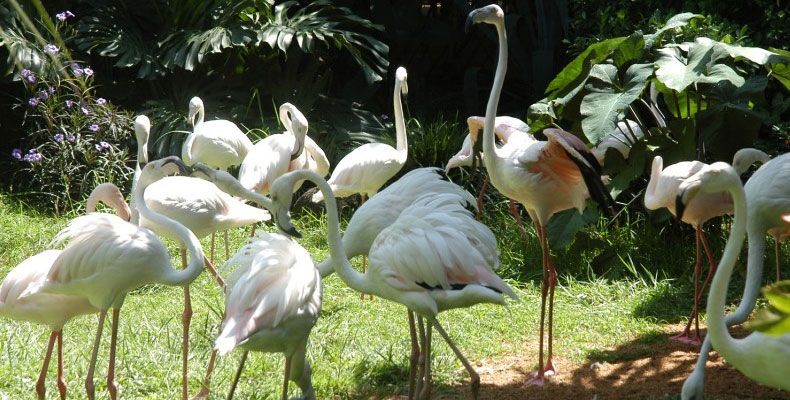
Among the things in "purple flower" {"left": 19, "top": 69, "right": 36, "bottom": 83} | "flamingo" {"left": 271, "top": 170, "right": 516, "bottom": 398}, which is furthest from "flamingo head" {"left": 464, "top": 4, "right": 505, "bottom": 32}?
"purple flower" {"left": 19, "top": 69, "right": 36, "bottom": 83}

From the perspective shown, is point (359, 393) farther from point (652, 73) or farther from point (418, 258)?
point (652, 73)

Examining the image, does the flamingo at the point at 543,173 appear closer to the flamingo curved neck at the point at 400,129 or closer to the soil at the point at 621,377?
the soil at the point at 621,377

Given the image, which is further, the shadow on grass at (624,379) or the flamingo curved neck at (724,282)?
the shadow on grass at (624,379)

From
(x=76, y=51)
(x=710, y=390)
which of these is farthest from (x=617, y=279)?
(x=76, y=51)

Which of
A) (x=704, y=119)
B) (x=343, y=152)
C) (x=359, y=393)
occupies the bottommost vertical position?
(x=343, y=152)

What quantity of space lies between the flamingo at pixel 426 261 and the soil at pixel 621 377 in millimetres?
576

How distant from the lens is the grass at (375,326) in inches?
175

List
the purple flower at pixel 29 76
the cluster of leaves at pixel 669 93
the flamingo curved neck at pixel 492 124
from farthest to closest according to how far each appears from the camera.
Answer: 1. the purple flower at pixel 29 76
2. the cluster of leaves at pixel 669 93
3. the flamingo curved neck at pixel 492 124

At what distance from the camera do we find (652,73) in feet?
18.5

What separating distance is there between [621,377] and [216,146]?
3.65 meters

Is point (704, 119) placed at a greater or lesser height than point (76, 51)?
greater

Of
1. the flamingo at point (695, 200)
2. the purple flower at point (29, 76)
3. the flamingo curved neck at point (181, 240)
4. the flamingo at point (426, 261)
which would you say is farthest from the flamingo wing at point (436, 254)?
the purple flower at point (29, 76)

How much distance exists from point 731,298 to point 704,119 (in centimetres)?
119

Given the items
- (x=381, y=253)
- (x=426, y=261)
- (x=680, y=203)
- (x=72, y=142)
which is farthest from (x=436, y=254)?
(x=72, y=142)
